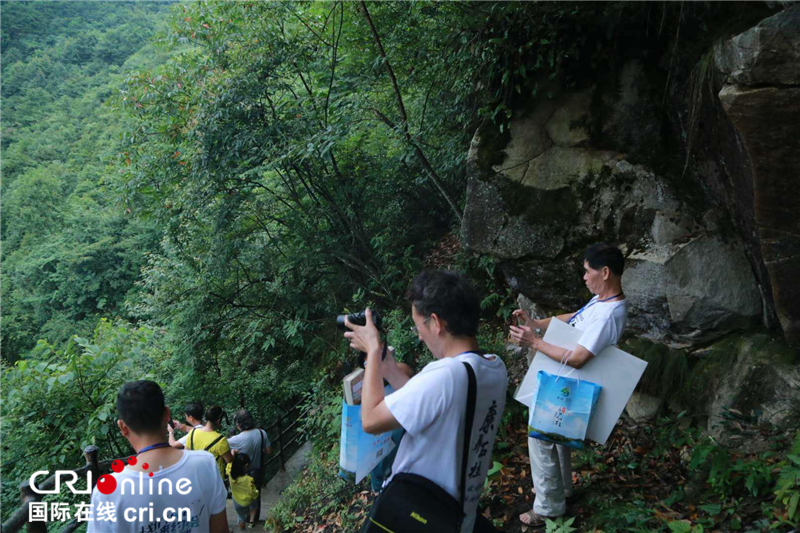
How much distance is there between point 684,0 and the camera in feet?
13.6

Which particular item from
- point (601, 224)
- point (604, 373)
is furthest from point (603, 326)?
point (601, 224)

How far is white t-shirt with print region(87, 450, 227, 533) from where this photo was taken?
188 cm

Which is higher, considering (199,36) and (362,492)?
(199,36)

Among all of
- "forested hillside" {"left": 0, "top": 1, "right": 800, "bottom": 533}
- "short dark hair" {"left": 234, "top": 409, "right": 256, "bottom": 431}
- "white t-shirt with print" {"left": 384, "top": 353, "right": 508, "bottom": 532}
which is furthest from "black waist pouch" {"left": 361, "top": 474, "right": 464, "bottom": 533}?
"short dark hair" {"left": 234, "top": 409, "right": 256, "bottom": 431}

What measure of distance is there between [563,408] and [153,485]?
2096 millimetres

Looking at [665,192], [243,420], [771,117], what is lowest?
[243,420]

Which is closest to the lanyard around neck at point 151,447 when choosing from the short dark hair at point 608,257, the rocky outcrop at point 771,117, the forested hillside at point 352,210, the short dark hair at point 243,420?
the forested hillside at point 352,210

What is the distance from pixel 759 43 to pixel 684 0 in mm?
1566

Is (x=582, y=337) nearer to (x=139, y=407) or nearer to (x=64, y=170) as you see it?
(x=139, y=407)

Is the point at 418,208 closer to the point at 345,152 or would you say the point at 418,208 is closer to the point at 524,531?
the point at 345,152

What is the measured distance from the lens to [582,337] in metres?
3.00

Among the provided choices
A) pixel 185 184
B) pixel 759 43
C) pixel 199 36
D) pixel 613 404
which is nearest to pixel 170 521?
pixel 613 404

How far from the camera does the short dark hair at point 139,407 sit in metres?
2.02

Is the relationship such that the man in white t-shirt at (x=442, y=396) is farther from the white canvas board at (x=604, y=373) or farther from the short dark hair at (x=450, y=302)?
the white canvas board at (x=604, y=373)
